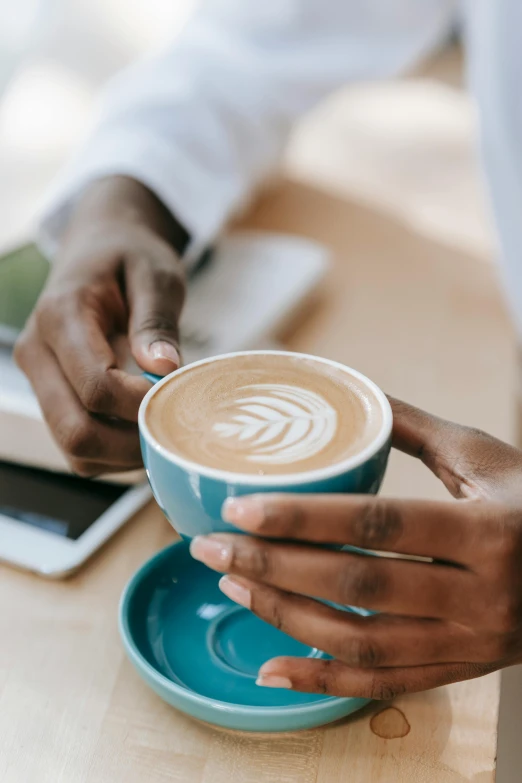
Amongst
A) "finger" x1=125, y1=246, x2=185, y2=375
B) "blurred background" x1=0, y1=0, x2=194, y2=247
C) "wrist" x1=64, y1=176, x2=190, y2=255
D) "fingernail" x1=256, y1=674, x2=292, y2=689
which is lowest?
"blurred background" x1=0, y1=0, x2=194, y2=247

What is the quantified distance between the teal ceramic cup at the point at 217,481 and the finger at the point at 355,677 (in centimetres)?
9

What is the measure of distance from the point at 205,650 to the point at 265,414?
0.18 m

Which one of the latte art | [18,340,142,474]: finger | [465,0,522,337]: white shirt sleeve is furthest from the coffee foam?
[465,0,522,337]: white shirt sleeve

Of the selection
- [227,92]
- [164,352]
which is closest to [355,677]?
[164,352]

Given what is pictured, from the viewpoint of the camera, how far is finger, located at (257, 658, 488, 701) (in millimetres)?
466

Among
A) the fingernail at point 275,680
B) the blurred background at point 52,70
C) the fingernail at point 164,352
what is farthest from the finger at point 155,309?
the blurred background at point 52,70

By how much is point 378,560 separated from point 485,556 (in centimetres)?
6

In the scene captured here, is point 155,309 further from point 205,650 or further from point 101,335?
point 205,650

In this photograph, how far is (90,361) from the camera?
0.62 m

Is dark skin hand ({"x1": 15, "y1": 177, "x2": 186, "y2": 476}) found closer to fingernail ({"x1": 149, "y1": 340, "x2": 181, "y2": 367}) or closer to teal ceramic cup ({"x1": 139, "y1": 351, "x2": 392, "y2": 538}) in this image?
fingernail ({"x1": 149, "y1": 340, "x2": 181, "y2": 367})

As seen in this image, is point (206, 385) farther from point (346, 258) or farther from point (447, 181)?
point (447, 181)

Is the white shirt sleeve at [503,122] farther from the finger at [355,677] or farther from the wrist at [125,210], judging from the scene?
the finger at [355,677]

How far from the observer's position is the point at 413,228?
3.91ft

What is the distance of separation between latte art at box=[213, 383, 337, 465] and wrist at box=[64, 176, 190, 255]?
35 cm
